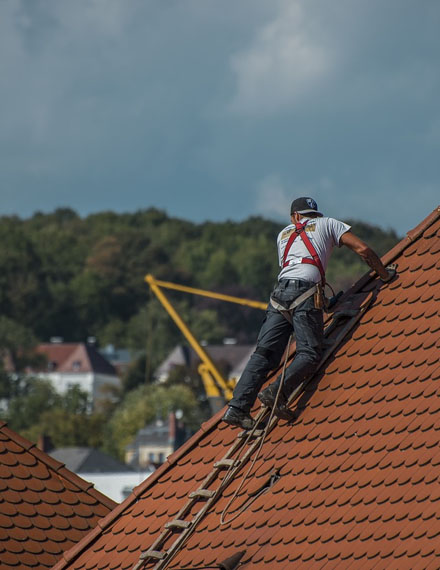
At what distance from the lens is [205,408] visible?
399 ft

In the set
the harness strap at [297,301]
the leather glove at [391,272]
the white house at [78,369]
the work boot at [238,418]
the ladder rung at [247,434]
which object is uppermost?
the white house at [78,369]

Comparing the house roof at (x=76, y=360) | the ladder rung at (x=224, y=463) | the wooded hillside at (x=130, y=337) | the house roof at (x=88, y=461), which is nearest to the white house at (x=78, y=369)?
the house roof at (x=76, y=360)

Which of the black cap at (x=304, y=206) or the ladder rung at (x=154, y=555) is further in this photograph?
the black cap at (x=304, y=206)

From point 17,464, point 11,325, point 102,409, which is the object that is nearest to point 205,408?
point 102,409

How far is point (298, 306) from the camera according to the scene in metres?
11.5

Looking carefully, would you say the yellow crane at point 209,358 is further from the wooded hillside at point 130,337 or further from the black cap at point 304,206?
the wooded hillside at point 130,337

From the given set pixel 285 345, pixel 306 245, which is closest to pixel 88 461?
pixel 285 345

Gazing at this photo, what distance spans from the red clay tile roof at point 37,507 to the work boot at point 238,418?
244 centimetres

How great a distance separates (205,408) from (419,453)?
112m

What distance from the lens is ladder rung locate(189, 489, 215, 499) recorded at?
11.1 metres

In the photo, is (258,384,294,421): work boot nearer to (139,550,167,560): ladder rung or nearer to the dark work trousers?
the dark work trousers

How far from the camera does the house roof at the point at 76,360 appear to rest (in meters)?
174

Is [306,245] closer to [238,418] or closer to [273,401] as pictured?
[273,401]

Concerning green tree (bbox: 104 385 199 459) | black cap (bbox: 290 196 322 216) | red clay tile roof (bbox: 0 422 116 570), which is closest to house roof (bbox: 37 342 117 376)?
green tree (bbox: 104 385 199 459)
